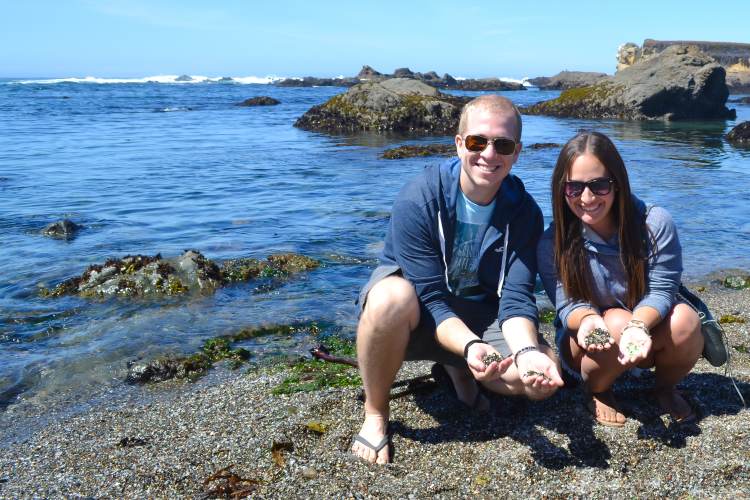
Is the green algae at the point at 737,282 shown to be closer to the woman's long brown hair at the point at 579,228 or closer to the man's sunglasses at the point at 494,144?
the woman's long brown hair at the point at 579,228

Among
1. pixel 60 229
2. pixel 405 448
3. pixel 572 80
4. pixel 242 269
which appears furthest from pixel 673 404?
pixel 572 80

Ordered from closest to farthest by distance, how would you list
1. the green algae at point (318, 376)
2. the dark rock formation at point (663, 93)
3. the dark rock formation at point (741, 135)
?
the green algae at point (318, 376) < the dark rock formation at point (741, 135) < the dark rock formation at point (663, 93)

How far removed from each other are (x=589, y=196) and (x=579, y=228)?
0.21 metres

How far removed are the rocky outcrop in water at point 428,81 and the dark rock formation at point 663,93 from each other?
33600mm

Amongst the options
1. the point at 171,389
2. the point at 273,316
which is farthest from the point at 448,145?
the point at 171,389

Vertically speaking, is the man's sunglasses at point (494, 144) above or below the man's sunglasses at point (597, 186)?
above

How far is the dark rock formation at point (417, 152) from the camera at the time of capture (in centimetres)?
1732

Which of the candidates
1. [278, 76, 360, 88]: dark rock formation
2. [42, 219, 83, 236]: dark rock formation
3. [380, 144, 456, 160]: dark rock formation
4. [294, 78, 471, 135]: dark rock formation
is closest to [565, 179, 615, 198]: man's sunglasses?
[42, 219, 83, 236]: dark rock formation

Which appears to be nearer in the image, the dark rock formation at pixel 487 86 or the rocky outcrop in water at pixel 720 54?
the dark rock formation at pixel 487 86

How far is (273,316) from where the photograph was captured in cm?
581

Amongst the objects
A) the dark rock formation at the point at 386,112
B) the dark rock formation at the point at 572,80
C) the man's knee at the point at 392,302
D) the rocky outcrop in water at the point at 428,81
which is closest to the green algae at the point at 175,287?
the man's knee at the point at 392,302

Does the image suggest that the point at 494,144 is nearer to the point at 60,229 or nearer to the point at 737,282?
the point at 737,282

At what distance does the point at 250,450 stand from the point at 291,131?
22.2 meters

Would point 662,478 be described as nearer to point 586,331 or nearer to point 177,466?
point 586,331
